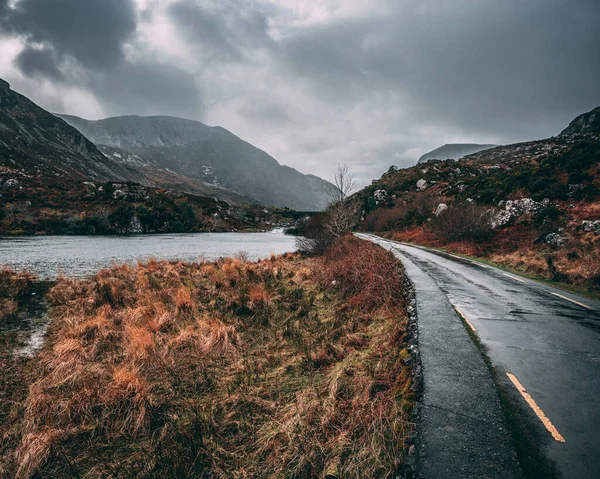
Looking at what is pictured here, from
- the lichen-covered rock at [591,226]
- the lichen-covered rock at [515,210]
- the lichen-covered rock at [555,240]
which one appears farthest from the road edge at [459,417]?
the lichen-covered rock at [515,210]

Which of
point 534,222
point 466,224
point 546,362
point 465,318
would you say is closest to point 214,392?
point 546,362

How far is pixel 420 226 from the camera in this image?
1510 inches

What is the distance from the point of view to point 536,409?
14.0ft

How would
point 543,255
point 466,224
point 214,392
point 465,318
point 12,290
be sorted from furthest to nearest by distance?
point 466,224 < point 543,255 < point 12,290 < point 465,318 < point 214,392

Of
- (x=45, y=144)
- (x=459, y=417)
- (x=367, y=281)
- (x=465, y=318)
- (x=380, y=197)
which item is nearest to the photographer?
(x=459, y=417)

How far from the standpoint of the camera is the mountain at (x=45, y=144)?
9062 cm

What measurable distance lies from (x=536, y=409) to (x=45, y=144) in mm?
152657

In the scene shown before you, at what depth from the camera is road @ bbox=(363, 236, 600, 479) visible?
3543mm

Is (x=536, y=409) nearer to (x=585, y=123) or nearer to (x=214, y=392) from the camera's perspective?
(x=214, y=392)

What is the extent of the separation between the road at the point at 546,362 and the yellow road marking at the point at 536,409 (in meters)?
0.01

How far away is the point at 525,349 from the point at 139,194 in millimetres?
68004

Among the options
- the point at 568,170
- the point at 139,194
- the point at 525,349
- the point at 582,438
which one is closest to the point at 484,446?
the point at 582,438

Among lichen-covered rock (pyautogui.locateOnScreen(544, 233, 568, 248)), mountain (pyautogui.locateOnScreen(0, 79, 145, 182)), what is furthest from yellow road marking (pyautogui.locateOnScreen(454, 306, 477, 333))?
mountain (pyautogui.locateOnScreen(0, 79, 145, 182))

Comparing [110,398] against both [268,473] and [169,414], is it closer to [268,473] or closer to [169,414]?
[169,414]
